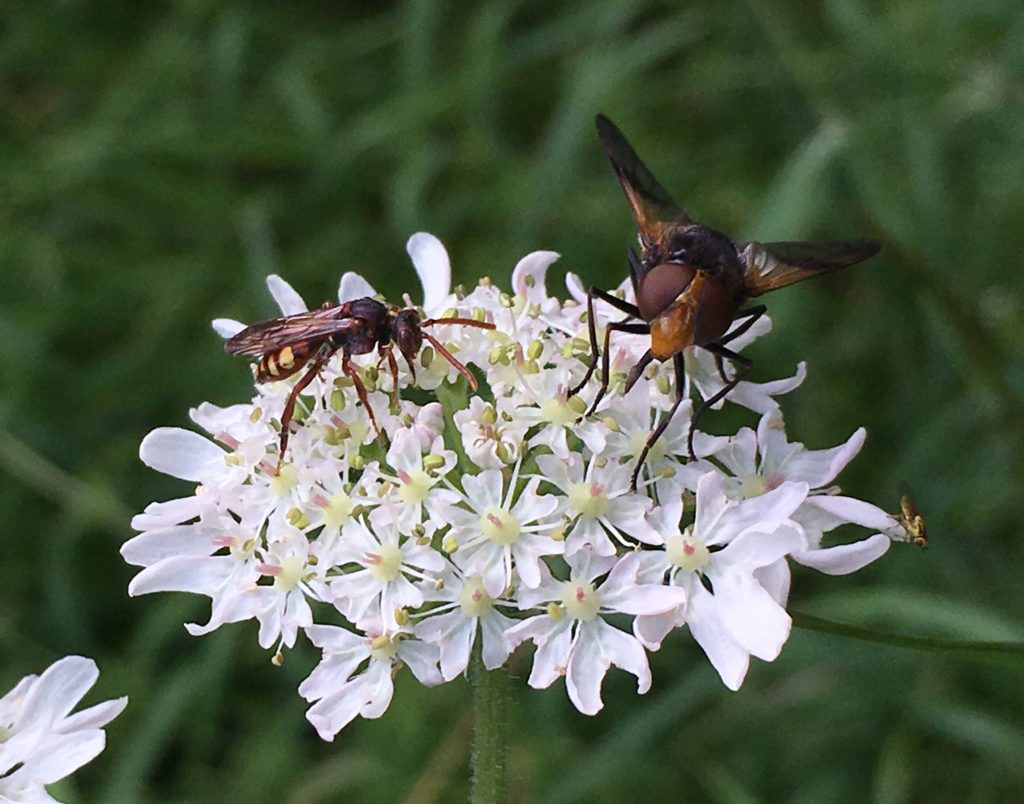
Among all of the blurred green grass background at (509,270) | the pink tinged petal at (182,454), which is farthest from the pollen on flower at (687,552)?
the blurred green grass background at (509,270)

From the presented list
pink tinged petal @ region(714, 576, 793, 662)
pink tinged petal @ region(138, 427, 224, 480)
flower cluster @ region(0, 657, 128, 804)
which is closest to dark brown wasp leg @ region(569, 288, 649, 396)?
pink tinged petal @ region(714, 576, 793, 662)

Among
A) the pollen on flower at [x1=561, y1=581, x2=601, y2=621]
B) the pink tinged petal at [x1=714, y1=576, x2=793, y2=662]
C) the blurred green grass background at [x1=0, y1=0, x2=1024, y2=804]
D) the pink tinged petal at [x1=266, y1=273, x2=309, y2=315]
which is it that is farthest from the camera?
the blurred green grass background at [x1=0, y1=0, x2=1024, y2=804]

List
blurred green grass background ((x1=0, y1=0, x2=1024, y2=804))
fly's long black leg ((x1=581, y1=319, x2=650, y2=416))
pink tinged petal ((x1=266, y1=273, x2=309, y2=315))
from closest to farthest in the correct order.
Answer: fly's long black leg ((x1=581, y1=319, x2=650, y2=416)) → pink tinged petal ((x1=266, y1=273, x2=309, y2=315)) → blurred green grass background ((x1=0, y1=0, x2=1024, y2=804))

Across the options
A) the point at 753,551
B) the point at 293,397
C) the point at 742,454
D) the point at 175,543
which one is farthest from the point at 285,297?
the point at 753,551

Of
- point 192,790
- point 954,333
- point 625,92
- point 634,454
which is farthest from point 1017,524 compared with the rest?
point 192,790

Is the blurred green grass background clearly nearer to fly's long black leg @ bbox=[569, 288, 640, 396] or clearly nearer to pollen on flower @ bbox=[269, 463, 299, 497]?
fly's long black leg @ bbox=[569, 288, 640, 396]

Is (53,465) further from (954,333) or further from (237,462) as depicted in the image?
(954,333)
